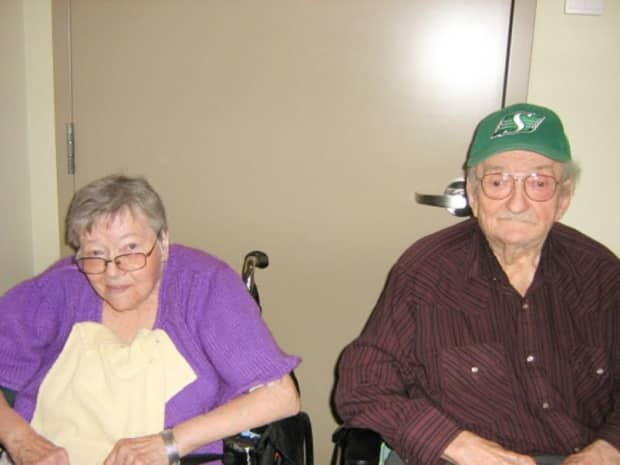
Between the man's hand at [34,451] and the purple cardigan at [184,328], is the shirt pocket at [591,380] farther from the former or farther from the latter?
the man's hand at [34,451]

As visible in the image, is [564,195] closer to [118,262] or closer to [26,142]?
[118,262]

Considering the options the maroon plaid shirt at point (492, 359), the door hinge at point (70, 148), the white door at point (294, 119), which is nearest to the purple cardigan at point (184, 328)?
the maroon plaid shirt at point (492, 359)

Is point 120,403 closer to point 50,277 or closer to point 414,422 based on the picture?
point 50,277

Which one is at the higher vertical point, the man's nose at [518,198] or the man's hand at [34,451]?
the man's nose at [518,198]

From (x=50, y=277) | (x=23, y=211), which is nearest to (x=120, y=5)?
(x=23, y=211)

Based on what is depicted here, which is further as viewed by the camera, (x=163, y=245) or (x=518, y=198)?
(x=163, y=245)

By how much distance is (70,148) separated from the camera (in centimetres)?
180

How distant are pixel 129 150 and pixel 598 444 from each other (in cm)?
168

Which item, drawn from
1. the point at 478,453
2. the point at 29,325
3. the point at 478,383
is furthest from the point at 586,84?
the point at 29,325

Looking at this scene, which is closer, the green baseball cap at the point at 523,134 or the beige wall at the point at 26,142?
the green baseball cap at the point at 523,134

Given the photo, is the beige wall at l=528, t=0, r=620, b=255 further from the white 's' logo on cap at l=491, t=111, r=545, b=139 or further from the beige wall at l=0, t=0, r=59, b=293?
the beige wall at l=0, t=0, r=59, b=293

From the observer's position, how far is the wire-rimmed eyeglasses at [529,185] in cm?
112

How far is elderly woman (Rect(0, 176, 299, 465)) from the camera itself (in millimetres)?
1125

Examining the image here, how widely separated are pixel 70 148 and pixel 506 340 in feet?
5.30
